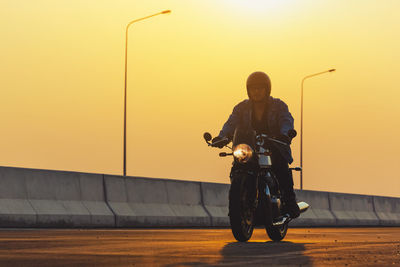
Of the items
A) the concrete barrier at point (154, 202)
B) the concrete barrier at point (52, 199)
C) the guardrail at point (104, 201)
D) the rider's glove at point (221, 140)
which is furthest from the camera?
the concrete barrier at point (154, 202)

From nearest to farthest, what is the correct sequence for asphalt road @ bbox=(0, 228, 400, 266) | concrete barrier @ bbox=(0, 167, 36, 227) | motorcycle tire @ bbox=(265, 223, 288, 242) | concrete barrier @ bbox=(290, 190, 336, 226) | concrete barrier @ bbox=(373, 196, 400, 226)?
1. asphalt road @ bbox=(0, 228, 400, 266)
2. motorcycle tire @ bbox=(265, 223, 288, 242)
3. concrete barrier @ bbox=(0, 167, 36, 227)
4. concrete barrier @ bbox=(290, 190, 336, 226)
5. concrete barrier @ bbox=(373, 196, 400, 226)

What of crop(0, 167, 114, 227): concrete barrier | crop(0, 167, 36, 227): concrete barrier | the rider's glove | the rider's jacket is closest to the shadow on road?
the rider's jacket

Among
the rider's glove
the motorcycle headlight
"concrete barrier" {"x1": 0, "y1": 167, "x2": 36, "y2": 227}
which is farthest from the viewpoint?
"concrete barrier" {"x1": 0, "y1": 167, "x2": 36, "y2": 227}

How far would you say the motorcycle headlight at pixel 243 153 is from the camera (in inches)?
443

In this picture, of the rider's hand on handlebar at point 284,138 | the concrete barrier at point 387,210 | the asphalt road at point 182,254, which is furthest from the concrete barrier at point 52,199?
the concrete barrier at point 387,210

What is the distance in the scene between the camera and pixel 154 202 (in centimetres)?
2250

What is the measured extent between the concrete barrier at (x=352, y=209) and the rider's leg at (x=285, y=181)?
59.6 feet

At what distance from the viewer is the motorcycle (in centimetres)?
1119

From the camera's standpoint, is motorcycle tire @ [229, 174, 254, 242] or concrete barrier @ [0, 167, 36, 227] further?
concrete barrier @ [0, 167, 36, 227]

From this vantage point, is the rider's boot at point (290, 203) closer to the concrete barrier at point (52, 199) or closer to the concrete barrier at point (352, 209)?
the concrete barrier at point (52, 199)

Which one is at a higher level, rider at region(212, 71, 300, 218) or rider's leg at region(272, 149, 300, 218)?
rider at region(212, 71, 300, 218)

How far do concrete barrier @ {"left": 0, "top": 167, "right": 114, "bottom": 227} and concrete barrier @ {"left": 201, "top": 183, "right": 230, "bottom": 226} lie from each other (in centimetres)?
410

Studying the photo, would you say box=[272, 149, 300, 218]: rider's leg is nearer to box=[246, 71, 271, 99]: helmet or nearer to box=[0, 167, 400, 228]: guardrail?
box=[246, 71, 271, 99]: helmet

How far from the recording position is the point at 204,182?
81.2 feet
